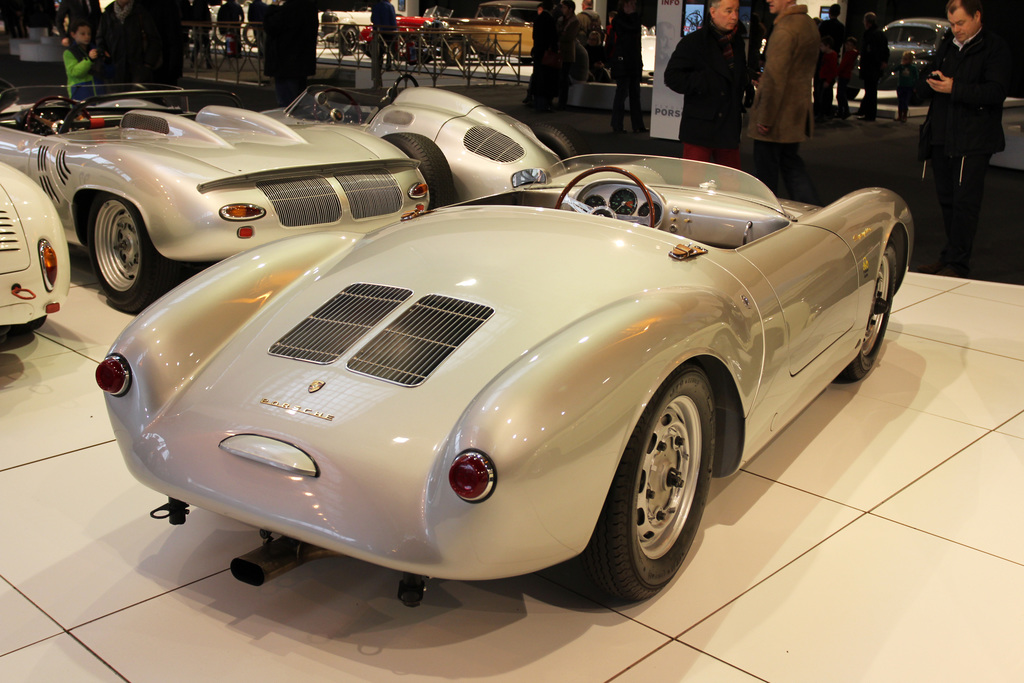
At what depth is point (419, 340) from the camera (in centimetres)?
254

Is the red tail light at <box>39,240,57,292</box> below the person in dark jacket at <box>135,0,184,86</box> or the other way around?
below

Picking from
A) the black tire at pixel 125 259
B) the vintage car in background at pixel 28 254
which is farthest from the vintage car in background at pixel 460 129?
the vintage car in background at pixel 28 254

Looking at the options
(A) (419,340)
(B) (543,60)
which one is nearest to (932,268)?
(A) (419,340)

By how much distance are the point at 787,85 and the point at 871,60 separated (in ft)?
28.1

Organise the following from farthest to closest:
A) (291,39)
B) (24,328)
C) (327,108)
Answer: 1. (291,39)
2. (327,108)
3. (24,328)

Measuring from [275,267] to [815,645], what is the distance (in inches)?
79.2

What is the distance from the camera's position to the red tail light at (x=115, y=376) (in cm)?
257

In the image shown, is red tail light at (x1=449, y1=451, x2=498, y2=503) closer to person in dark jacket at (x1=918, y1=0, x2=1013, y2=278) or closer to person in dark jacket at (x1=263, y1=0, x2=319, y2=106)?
person in dark jacket at (x1=918, y1=0, x2=1013, y2=278)

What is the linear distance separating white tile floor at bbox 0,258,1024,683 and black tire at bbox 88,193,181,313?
1.32 meters

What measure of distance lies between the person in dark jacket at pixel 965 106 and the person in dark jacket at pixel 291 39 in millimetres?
6197

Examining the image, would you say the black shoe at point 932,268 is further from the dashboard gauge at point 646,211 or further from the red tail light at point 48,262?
the red tail light at point 48,262

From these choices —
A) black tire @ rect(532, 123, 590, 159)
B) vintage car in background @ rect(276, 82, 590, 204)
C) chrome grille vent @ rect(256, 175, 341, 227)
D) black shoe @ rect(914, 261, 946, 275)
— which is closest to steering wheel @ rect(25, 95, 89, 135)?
vintage car in background @ rect(276, 82, 590, 204)

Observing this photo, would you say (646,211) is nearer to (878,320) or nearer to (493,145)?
(878,320)

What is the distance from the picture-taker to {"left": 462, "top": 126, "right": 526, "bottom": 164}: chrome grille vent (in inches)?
254
